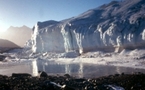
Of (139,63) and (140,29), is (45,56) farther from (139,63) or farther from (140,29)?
(139,63)

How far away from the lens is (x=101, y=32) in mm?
31625

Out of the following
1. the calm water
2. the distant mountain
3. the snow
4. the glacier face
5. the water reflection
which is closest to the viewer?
the water reflection

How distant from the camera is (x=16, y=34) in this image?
468 ft

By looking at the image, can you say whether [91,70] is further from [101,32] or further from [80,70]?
[101,32]

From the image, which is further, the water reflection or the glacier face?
the glacier face

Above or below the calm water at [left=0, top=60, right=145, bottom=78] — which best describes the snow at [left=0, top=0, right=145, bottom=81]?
above

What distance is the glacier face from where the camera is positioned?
2734cm

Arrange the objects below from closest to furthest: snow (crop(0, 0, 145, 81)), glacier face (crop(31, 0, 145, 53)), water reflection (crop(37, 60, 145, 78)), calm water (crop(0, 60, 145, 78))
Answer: water reflection (crop(37, 60, 145, 78)) < calm water (crop(0, 60, 145, 78)) < snow (crop(0, 0, 145, 81)) < glacier face (crop(31, 0, 145, 53))

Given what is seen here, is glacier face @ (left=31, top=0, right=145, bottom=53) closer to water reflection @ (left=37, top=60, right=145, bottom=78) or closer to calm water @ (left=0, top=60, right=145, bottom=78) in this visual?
calm water @ (left=0, top=60, right=145, bottom=78)

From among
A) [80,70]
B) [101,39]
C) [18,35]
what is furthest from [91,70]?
[18,35]

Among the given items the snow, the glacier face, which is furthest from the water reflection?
the glacier face

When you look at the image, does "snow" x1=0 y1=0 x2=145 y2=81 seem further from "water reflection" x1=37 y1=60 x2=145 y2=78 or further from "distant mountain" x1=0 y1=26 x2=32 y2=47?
"distant mountain" x1=0 y1=26 x2=32 y2=47

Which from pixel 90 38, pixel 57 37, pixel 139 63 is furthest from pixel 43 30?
pixel 139 63

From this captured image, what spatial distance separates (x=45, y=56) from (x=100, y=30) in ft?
41.2
